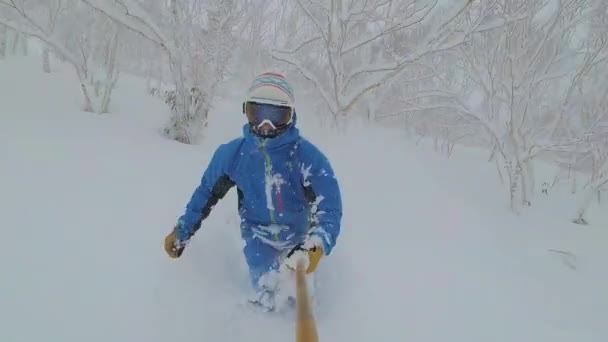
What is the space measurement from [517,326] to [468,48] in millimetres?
6152

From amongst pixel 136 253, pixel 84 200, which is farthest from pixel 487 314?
pixel 84 200

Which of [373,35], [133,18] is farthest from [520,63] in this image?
[133,18]

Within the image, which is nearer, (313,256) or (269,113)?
(313,256)

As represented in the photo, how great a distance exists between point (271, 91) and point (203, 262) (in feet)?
3.62

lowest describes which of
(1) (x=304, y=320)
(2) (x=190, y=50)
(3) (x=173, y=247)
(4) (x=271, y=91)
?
(3) (x=173, y=247)

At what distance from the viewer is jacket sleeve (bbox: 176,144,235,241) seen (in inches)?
92.2

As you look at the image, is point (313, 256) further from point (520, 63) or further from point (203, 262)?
point (520, 63)

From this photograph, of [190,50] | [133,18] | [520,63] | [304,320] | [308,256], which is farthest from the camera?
[520,63]

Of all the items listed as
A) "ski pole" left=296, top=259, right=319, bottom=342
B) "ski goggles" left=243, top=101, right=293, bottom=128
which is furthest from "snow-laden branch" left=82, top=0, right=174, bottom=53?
"ski pole" left=296, top=259, right=319, bottom=342

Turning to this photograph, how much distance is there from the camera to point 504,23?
6090 mm

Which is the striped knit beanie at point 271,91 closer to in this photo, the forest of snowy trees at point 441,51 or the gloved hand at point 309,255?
the gloved hand at point 309,255

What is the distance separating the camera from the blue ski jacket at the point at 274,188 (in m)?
2.21

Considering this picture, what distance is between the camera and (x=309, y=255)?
1.97 metres

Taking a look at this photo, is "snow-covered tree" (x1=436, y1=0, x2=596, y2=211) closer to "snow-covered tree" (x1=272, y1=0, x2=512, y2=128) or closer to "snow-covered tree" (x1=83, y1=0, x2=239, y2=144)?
"snow-covered tree" (x1=272, y1=0, x2=512, y2=128)
